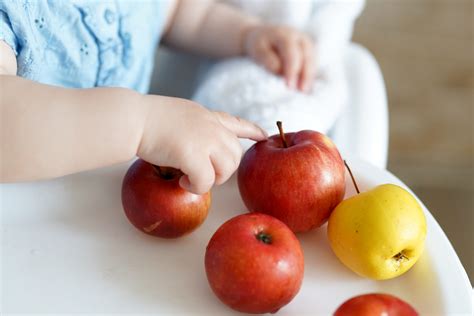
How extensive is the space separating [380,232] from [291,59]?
1.27 ft

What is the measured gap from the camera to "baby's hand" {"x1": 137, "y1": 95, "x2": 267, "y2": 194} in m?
0.50

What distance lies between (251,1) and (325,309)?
1.81 ft

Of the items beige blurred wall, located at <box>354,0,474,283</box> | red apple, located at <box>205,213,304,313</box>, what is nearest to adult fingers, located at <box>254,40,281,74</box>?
red apple, located at <box>205,213,304,313</box>

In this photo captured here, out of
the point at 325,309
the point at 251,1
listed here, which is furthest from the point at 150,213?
the point at 251,1

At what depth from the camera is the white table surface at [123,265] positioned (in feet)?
1.51

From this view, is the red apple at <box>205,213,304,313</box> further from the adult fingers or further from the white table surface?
the adult fingers

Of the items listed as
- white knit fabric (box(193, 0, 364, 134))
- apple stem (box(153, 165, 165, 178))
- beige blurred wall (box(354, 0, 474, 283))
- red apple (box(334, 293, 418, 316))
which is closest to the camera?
red apple (box(334, 293, 418, 316))

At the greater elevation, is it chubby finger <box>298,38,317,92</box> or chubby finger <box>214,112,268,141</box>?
chubby finger <box>214,112,268,141</box>

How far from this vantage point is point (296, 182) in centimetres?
50

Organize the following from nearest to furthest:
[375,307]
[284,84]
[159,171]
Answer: [375,307]
[159,171]
[284,84]

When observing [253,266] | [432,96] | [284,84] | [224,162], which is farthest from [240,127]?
[432,96]

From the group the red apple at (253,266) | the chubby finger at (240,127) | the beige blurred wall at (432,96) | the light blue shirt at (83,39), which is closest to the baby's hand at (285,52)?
the light blue shirt at (83,39)

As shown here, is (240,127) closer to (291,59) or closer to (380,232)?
(380,232)

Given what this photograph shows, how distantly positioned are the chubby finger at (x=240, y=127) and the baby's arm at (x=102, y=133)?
2cm
